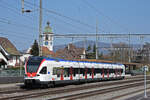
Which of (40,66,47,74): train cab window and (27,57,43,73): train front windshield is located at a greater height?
(27,57,43,73): train front windshield

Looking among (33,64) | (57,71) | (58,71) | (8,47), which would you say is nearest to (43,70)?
(33,64)

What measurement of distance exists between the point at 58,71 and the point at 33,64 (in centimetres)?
349

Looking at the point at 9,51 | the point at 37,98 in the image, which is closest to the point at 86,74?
the point at 37,98

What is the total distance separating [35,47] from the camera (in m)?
98.6

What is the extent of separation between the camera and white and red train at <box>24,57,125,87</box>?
26.6 meters

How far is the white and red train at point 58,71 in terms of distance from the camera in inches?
1048

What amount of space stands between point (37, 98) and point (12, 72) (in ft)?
55.0

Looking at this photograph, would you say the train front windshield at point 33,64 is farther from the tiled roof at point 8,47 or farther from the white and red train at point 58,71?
the tiled roof at point 8,47

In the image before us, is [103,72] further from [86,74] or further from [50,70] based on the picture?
[50,70]

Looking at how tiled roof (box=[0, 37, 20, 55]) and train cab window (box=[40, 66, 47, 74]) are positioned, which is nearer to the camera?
train cab window (box=[40, 66, 47, 74])

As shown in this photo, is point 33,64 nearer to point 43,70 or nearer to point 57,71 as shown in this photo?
point 43,70

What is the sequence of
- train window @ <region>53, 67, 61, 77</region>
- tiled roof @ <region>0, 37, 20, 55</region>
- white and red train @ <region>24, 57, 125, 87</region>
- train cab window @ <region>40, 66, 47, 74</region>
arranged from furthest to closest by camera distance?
tiled roof @ <region>0, 37, 20, 55</region>, train window @ <region>53, 67, 61, 77</region>, train cab window @ <region>40, 66, 47, 74</region>, white and red train @ <region>24, 57, 125, 87</region>

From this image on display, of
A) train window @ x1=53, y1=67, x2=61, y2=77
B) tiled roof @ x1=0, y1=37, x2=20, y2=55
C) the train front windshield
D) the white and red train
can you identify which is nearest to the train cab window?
the white and red train

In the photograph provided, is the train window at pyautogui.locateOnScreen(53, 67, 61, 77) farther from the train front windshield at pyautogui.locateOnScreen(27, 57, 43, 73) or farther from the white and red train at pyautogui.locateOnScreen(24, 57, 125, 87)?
the train front windshield at pyautogui.locateOnScreen(27, 57, 43, 73)
